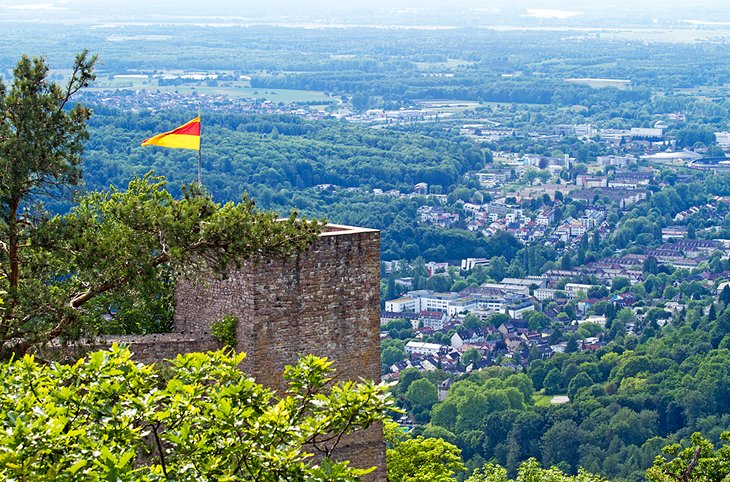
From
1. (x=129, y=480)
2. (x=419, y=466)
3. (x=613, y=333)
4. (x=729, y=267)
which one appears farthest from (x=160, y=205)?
(x=729, y=267)

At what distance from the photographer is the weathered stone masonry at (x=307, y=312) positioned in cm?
1792

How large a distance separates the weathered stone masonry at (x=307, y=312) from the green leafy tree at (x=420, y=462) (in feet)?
25.6

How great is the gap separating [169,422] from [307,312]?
650 cm

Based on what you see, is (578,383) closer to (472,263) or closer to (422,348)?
(422,348)

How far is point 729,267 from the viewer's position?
15375 centimetres

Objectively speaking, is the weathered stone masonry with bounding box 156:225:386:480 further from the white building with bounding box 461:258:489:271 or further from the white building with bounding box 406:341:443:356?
the white building with bounding box 461:258:489:271

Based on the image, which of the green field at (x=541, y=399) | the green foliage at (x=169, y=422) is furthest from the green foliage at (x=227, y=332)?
the green field at (x=541, y=399)

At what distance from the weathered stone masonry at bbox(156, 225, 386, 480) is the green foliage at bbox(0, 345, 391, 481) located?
5.17 m

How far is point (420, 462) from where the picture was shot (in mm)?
27422

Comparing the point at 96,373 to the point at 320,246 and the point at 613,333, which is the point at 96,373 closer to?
the point at 320,246

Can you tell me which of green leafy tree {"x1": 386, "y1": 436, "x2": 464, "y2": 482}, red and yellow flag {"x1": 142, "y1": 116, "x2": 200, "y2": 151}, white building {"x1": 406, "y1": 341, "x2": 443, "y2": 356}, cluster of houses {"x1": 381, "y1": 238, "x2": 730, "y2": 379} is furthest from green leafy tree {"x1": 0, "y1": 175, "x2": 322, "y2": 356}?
white building {"x1": 406, "y1": 341, "x2": 443, "y2": 356}

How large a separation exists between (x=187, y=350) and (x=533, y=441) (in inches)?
2639

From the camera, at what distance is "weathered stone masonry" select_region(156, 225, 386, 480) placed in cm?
1792

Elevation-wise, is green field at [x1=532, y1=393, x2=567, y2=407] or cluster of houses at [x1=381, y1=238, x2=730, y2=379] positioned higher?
green field at [x1=532, y1=393, x2=567, y2=407]
